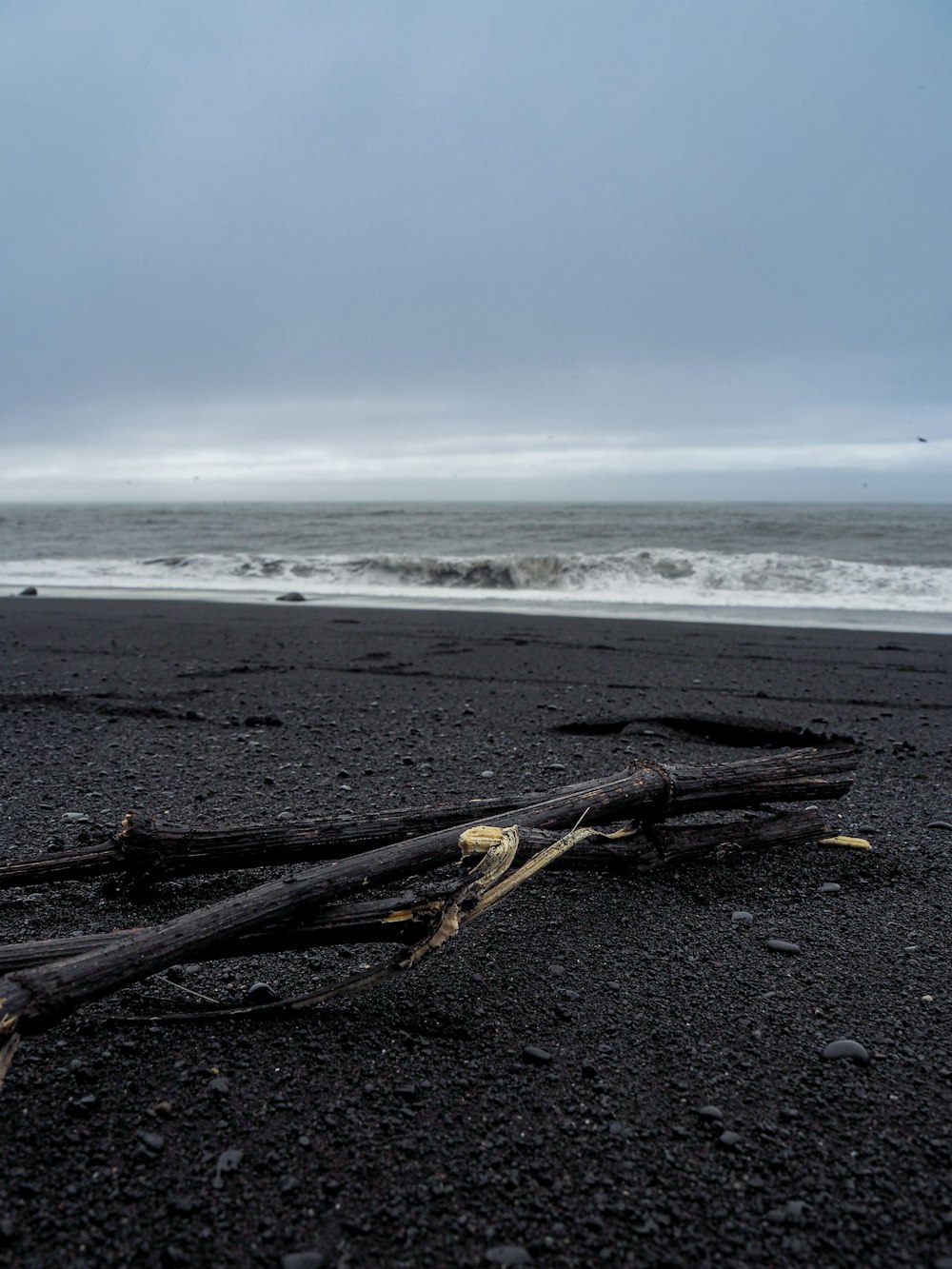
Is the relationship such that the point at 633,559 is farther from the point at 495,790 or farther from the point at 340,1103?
the point at 340,1103

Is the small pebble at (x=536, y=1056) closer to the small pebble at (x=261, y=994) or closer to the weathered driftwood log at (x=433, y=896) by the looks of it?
the weathered driftwood log at (x=433, y=896)

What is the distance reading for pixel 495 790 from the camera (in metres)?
3.98

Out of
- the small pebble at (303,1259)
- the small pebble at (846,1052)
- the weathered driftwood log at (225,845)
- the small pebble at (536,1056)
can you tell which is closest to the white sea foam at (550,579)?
the weathered driftwood log at (225,845)

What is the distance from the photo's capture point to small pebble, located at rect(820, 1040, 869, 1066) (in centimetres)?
204

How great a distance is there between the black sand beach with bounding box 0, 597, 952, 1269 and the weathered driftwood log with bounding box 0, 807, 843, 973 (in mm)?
98

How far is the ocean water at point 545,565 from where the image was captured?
542 inches

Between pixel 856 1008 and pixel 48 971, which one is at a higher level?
pixel 48 971

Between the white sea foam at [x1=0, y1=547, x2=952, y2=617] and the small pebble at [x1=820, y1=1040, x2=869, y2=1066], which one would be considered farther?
the white sea foam at [x1=0, y1=547, x2=952, y2=617]

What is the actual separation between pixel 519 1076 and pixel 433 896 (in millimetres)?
475

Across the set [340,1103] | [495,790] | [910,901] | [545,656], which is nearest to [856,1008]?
[910,901]

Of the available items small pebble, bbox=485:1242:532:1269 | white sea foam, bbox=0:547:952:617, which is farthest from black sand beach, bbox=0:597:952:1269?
white sea foam, bbox=0:547:952:617

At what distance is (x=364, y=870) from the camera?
2174 millimetres

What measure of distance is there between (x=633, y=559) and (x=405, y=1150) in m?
18.5

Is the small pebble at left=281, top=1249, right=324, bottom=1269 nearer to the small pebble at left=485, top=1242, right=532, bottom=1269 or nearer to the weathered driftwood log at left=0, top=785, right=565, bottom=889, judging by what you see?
the small pebble at left=485, top=1242, right=532, bottom=1269
